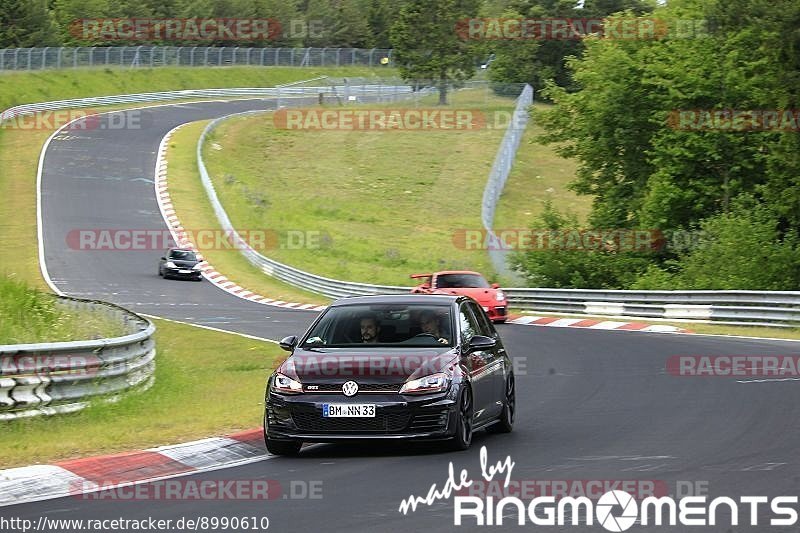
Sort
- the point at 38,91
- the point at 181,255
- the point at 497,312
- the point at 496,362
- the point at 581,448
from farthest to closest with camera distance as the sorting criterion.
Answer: the point at 38,91 < the point at 181,255 < the point at 497,312 < the point at 496,362 < the point at 581,448

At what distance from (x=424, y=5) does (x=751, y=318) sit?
71840 millimetres

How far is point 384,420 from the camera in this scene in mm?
11828

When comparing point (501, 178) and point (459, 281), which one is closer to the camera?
point (459, 281)

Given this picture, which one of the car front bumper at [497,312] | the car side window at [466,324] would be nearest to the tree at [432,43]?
the car front bumper at [497,312]

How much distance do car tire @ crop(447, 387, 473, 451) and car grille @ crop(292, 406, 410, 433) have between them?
1.62 feet

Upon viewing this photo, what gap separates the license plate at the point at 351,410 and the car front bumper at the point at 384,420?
0.10 feet

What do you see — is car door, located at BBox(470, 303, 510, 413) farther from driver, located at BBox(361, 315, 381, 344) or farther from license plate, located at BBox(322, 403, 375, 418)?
license plate, located at BBox(322, 403, 375, 418)

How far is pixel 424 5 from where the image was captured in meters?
99.1

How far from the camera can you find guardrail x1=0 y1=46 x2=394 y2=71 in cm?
9156

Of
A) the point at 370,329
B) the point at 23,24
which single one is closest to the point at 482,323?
the point at 370,329

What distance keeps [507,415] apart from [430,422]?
2.21m

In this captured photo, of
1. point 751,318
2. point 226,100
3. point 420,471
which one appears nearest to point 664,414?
point 420,471

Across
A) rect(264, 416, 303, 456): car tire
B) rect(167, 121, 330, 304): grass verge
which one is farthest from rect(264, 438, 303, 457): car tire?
rect(167, 121, 330, 304): grass verge

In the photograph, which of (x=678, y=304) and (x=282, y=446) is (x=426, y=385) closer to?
(x=282, y=446)
